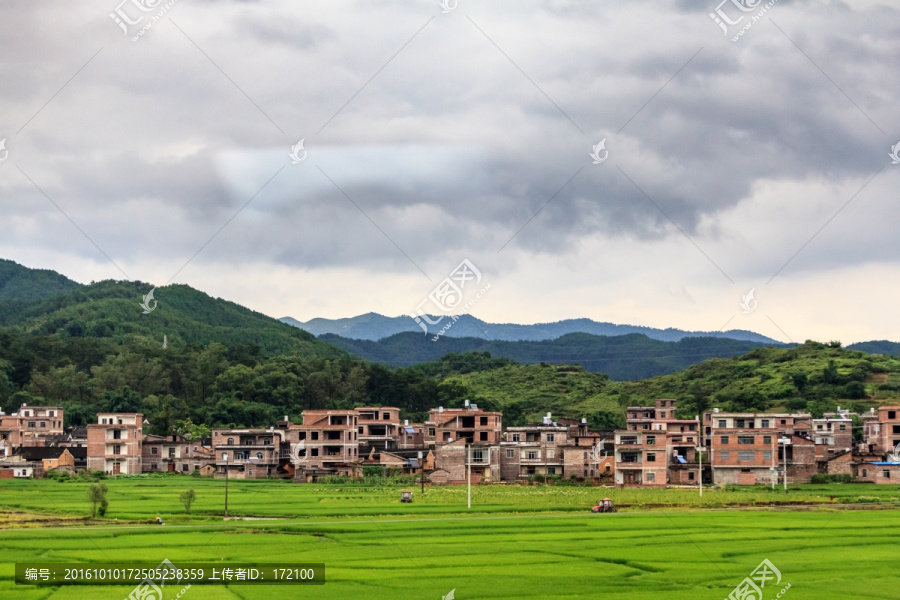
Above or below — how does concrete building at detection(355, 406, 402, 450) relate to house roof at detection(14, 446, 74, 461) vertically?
above

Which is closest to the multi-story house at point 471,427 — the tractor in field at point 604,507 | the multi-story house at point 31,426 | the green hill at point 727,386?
the green hill at point 727,386

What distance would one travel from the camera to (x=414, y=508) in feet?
175

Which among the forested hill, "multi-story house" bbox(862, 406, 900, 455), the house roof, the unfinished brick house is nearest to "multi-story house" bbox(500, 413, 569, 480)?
the unfinished brick house

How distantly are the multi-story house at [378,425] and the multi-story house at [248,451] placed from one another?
743 centimetres

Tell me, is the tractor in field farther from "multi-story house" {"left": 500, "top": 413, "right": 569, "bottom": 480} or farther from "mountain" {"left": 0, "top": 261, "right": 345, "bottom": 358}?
"mountain" {"left": 0, "top": 261, "right": 345, "bottom": 358}

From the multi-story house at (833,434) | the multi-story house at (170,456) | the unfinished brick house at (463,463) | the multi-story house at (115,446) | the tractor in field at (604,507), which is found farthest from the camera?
the multi-story house at (170,456)

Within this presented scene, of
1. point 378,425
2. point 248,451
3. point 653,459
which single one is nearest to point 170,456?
Result: point 248,451

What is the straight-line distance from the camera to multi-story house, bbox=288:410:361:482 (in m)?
87.9

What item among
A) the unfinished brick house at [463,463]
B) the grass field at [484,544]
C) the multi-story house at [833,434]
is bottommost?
the grass field at [484,544]

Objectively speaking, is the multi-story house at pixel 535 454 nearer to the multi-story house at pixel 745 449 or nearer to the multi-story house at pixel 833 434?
the multi-story house at pixel 745 449

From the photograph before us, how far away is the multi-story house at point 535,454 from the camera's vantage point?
82.9 meters

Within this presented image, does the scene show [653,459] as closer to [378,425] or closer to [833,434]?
[833,434]

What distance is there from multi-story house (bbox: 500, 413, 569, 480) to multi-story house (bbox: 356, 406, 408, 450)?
13456mm

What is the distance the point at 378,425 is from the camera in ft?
313
